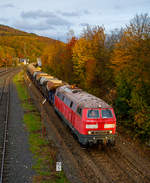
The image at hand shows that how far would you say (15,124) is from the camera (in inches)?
798

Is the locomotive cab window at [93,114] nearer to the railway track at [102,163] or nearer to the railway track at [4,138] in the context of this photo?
the railway track at [102,163]

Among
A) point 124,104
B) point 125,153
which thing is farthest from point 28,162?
point 124,104

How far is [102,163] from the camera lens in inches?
513

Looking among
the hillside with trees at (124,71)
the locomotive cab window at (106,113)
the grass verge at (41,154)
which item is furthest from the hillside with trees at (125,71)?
the grass verge at (41,154)

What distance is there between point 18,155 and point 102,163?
19.3ft

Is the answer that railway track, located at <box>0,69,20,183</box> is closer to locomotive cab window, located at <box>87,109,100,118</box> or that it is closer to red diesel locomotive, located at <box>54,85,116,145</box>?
red diesel locomotive, located at <box>54,85,116,145</box>

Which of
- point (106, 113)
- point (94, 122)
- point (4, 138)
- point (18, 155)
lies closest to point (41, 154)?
point (18, 155)

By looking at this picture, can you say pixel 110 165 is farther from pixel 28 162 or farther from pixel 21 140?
pixel 21 140

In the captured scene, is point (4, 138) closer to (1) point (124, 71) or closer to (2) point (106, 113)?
(2) point (106, 113)

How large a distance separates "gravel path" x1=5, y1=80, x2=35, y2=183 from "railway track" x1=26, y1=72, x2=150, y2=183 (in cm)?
235

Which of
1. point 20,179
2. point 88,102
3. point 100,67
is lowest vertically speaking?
point 20,179

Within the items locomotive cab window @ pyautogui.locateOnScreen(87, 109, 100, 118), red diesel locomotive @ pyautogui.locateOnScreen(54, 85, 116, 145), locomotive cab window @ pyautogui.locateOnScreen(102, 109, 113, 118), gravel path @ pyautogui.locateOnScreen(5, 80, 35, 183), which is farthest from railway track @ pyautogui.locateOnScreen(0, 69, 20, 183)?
locomotive cab window @ pyautogui.locateOnScreen(102, 109, 113, 118)

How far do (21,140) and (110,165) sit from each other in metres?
7.73

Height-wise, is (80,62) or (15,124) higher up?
(80,62)
